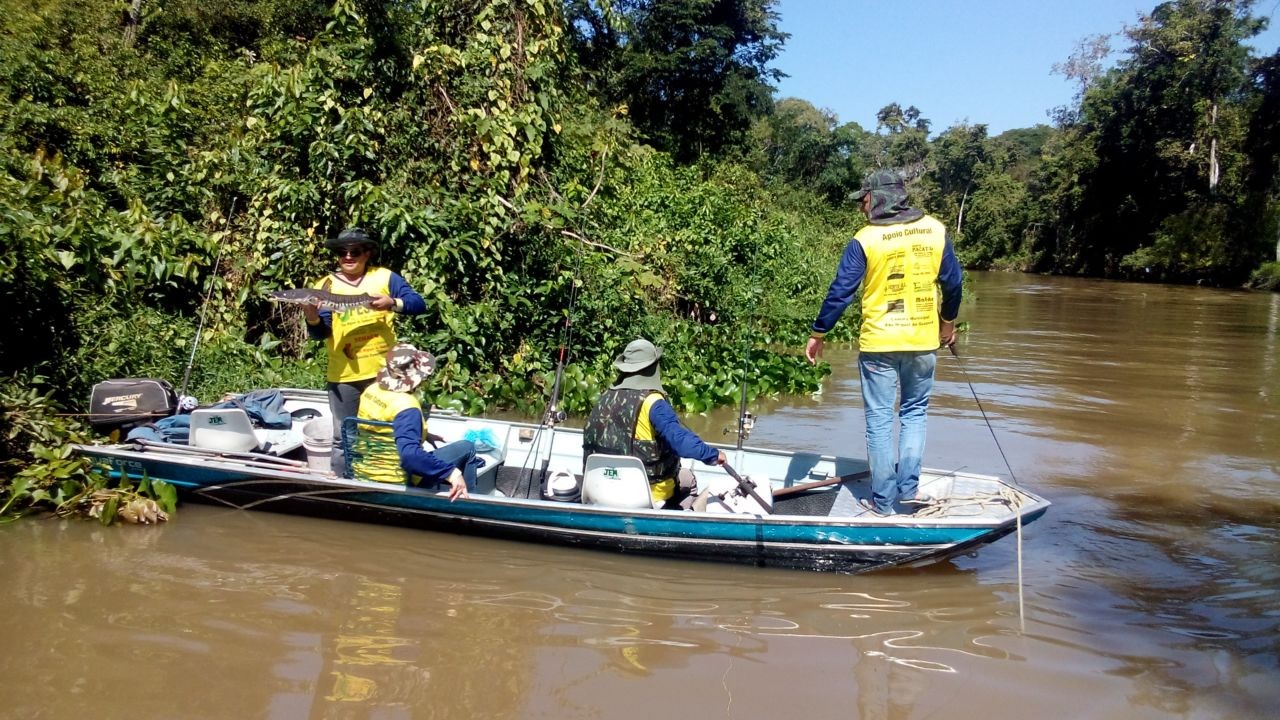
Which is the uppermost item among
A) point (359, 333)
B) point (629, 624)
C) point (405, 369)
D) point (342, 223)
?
point (342, 223)

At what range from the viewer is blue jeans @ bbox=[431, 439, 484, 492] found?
5.88 metres

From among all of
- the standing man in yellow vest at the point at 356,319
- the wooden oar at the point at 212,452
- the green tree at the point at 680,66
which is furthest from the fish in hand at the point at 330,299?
the green tree at the point at 680,66

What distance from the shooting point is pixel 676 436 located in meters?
5.20

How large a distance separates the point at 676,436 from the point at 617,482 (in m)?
0.46

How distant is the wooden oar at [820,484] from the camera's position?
6.06 m

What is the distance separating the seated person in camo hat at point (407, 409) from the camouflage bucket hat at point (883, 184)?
2.64 m

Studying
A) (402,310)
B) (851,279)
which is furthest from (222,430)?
(851,279)

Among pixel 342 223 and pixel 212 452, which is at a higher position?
pixel 342 223

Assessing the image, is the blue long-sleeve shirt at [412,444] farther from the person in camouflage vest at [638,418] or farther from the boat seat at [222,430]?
the boat seat at [222,430]

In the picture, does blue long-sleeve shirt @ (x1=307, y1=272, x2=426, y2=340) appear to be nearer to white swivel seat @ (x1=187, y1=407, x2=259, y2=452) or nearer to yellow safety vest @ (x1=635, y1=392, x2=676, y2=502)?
white swivel seat @ (x1=187, y1=407, x2=259, y2=452)

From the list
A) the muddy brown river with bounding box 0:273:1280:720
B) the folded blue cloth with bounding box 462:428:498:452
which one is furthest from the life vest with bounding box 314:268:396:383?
the folded blue cloth with bounding box 462:428:498:452

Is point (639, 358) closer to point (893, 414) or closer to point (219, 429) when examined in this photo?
point (893, 414)

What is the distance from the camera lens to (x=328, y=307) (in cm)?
571

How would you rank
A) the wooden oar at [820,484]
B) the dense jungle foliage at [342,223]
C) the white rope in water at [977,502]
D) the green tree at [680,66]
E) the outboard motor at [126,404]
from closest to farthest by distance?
1. the white rope in water at [977,502]
2. the wooden oar at [820,484]
3. the outboard motor at [126,404]
4. the dense jungle foliage at [342,223]
5. the green tree at [680,66]
